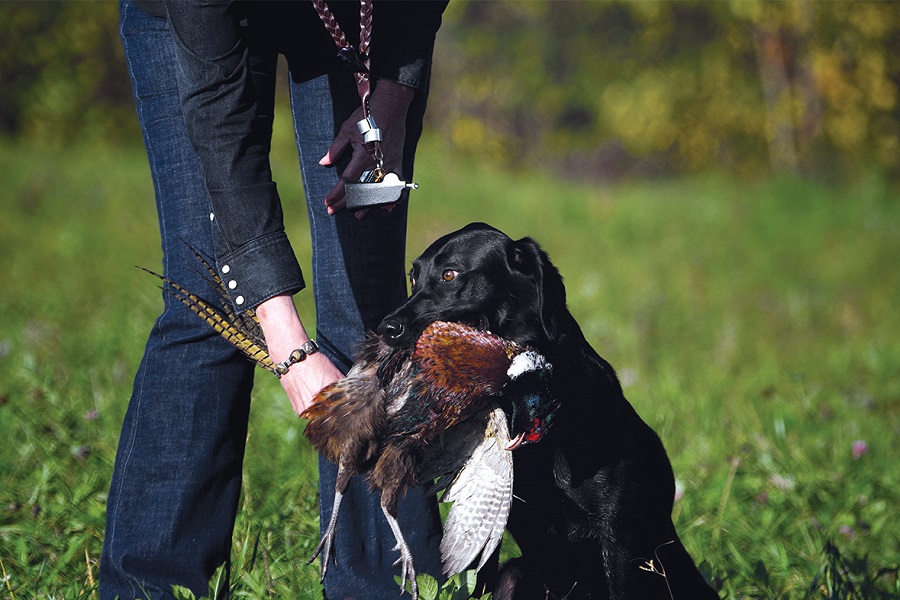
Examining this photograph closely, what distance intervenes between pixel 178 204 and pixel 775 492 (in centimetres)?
227

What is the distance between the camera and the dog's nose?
203cm

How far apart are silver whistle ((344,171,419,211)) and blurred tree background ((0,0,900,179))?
11189mm

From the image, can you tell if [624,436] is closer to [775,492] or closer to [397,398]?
[397,398]

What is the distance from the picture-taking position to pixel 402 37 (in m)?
1.95

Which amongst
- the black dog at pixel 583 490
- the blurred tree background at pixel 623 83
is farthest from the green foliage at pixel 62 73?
the black dog at pixel 583 490

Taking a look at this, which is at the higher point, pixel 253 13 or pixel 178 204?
pixel 253 13

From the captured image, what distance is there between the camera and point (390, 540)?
2.22m

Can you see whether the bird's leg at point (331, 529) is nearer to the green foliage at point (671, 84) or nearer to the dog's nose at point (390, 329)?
the dog's nose at point (390, 329)

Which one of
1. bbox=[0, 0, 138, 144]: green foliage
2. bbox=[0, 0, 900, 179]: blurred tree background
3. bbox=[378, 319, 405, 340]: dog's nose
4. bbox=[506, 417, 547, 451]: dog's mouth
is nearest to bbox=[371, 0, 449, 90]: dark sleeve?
bbox=[378, 319, 405, 340]: dog's nose

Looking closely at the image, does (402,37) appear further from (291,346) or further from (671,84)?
(671,84)

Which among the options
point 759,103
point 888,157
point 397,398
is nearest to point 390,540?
point 397,398

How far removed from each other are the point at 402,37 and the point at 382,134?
0.69 ft

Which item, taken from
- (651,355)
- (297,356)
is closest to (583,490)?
(297,356)

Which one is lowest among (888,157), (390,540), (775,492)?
(888,157)
